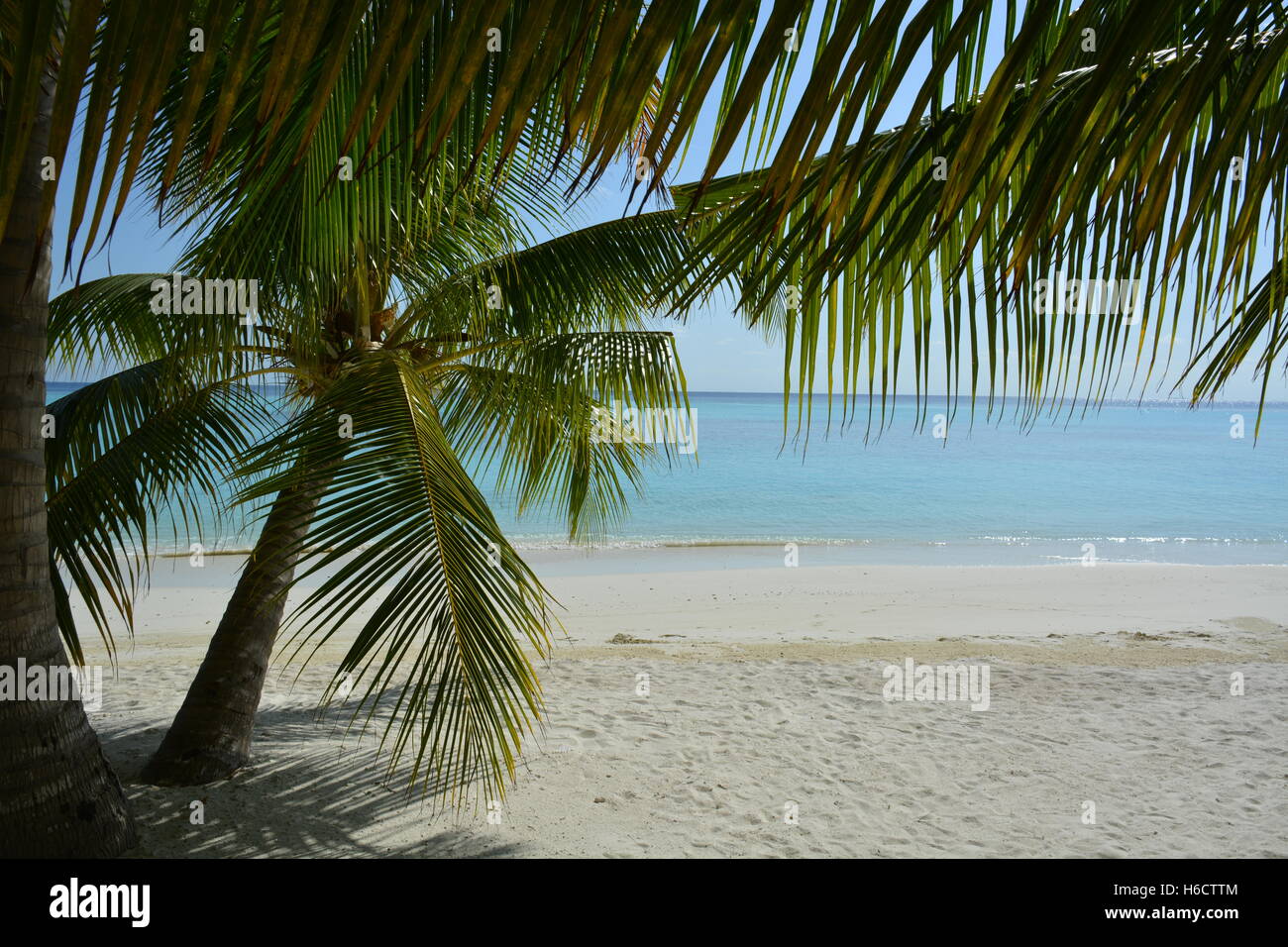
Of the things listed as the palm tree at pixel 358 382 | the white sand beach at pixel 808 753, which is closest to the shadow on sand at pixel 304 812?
the white sand beach at pixel 808 753

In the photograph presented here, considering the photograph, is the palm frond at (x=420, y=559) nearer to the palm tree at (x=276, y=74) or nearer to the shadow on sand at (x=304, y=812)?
the shadow on sand at (x=304, y=812)

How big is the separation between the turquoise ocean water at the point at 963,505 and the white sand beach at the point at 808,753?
2.26 meters

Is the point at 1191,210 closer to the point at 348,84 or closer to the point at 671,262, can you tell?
the point at 348,84

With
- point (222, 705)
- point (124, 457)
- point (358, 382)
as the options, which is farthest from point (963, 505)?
point (124, 457)

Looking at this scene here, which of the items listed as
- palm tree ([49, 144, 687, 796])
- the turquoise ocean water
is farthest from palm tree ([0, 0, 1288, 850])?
the turquoise ocean water

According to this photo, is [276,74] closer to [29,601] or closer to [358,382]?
[358,382]

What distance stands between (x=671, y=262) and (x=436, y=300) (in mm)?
1322

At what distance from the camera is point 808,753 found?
5715 millimetres

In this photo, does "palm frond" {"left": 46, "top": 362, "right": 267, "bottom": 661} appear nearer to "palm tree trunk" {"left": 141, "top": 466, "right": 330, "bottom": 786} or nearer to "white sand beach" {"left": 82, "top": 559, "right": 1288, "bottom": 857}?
"palm tree trunk" {"left": 141, "top": 466, "right": 330, "bottom": 786}

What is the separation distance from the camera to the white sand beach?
14.8 feet

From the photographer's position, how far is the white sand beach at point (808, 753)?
4.52 metres
